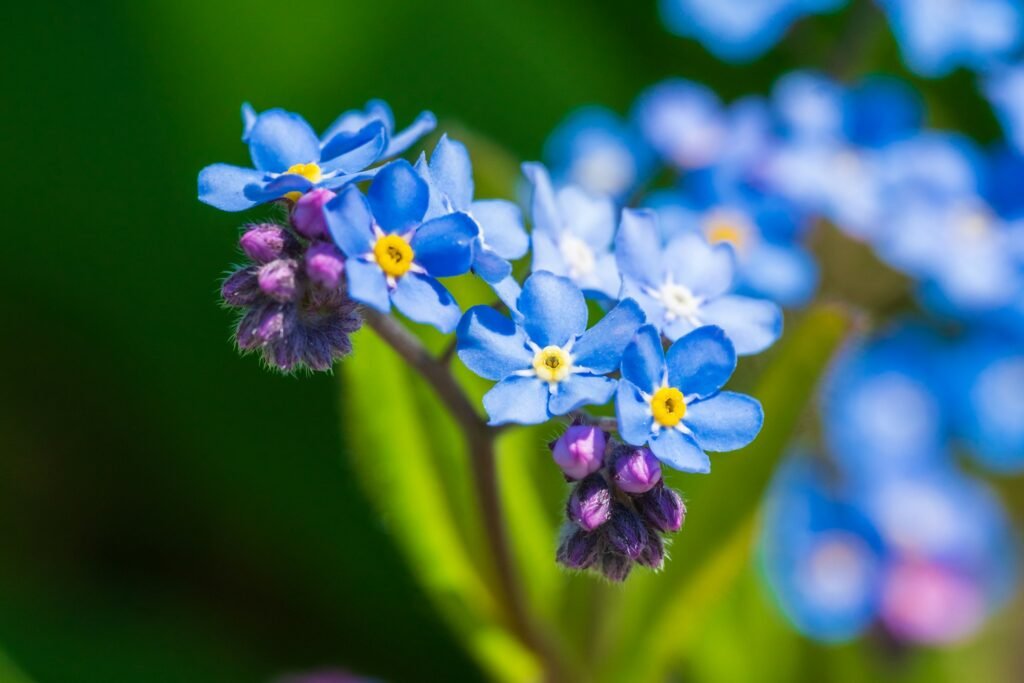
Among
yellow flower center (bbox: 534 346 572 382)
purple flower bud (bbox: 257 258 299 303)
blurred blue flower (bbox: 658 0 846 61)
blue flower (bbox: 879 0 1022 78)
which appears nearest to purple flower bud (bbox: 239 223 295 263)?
purple flower bud (bbox: 257 258 299 303)

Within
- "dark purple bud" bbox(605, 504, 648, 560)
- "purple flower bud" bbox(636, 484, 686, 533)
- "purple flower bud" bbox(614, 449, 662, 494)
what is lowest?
"dark purple bud" bbox(605, 504, 648, 560)

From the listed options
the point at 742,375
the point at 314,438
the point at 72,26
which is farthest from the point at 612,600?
the point at 72,26

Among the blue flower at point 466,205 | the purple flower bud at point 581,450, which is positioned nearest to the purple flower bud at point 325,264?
the blue flower at point 466,205

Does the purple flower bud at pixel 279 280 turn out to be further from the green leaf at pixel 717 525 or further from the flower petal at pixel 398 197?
the green leaf at pixel 717 525

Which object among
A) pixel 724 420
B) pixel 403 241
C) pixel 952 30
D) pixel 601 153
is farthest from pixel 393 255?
pixel 952 30

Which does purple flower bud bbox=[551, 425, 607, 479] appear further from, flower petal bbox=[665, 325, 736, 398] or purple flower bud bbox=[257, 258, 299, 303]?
purple flower bud bbox=[257, 258, 299, 303]

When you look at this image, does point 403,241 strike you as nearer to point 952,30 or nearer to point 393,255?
point 393,255
